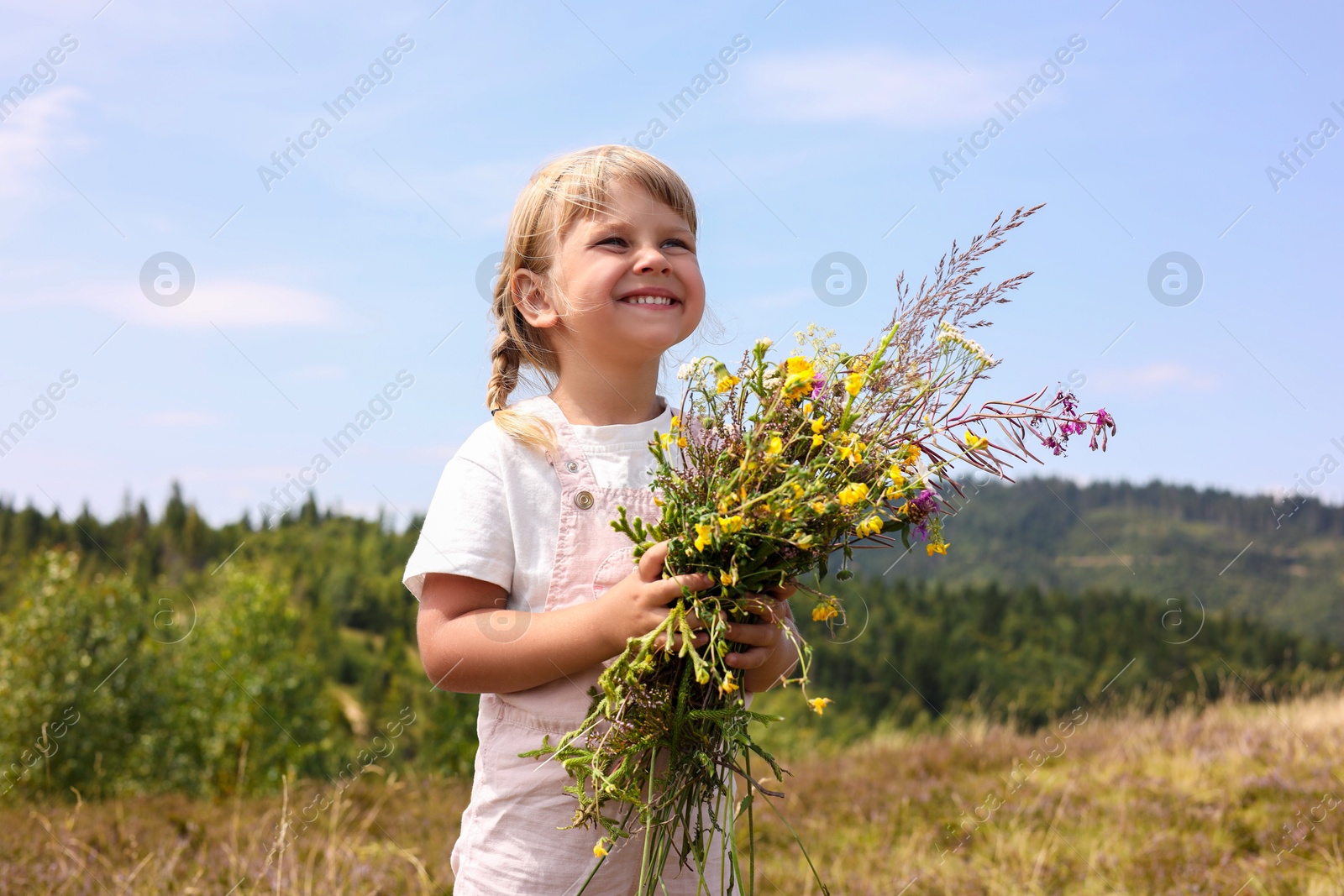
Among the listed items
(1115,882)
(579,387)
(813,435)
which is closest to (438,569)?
(579,387)

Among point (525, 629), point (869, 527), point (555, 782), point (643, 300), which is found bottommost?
point (555, 782)

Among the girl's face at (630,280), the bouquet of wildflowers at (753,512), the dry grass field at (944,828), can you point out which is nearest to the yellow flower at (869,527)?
the bouquet of wildflowers at (753,512)

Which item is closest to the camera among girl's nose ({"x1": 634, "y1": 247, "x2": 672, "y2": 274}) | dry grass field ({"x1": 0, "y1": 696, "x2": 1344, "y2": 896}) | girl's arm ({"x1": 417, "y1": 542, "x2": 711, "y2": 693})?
girl's arm ({"x1": 417, "y1": 542, "x2": 711, "y2": 693})

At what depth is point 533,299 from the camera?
7.45ft

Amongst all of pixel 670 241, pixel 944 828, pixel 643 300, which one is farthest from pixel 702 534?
pixel 944 828

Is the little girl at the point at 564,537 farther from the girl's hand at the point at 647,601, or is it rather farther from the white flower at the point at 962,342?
the white flower at the point at 962,342

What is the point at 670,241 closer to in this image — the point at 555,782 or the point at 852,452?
the point at 852,452

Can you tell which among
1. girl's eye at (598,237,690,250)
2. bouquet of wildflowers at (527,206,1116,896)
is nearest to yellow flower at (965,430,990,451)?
bouquet of wildflowers at (527,206,1116,896)

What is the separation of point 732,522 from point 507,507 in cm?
59

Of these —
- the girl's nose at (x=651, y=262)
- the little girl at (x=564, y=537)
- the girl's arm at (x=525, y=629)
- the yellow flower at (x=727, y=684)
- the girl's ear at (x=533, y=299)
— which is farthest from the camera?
the girl's ear at (x=533, y=299)

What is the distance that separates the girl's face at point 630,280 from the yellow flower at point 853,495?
2.07 feet

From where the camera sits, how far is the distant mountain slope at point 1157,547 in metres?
61.1

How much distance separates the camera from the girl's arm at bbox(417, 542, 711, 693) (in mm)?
1675

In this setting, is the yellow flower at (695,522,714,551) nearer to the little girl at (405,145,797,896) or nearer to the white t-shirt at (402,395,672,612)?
the little girl at (405,145,797,896)
